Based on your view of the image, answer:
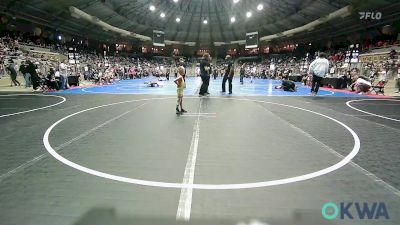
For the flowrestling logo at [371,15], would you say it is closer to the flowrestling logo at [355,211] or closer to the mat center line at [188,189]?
the mat center line at [188,189]

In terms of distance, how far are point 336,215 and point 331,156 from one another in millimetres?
2204

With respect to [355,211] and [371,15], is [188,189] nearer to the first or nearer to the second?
[355,211]

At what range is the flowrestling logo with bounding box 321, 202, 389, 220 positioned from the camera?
2.86 metres

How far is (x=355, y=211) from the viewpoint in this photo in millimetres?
2982

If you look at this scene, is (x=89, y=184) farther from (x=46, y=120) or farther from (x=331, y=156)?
(x=46, y=120)

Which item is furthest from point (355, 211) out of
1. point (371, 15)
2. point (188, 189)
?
point (371, 15)

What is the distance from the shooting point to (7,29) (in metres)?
34.4

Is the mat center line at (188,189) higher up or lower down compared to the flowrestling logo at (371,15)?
lower down

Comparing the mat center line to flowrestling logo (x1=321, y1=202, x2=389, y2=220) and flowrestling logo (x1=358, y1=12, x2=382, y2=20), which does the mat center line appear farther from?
flowrestling logo (x1=358, y1=12, x2=382, y2=20)

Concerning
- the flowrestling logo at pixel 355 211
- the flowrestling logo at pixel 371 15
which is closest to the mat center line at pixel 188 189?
the flowrestling logo at pixel 355 211

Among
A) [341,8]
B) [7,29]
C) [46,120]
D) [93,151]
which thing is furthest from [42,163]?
[7,29]

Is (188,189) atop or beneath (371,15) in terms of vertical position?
beneath

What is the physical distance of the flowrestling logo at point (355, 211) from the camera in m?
2.86

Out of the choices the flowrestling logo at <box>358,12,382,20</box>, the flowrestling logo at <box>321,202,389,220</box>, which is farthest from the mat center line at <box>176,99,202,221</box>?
the flowrestling logo at <box>358,12,382,20</box>
